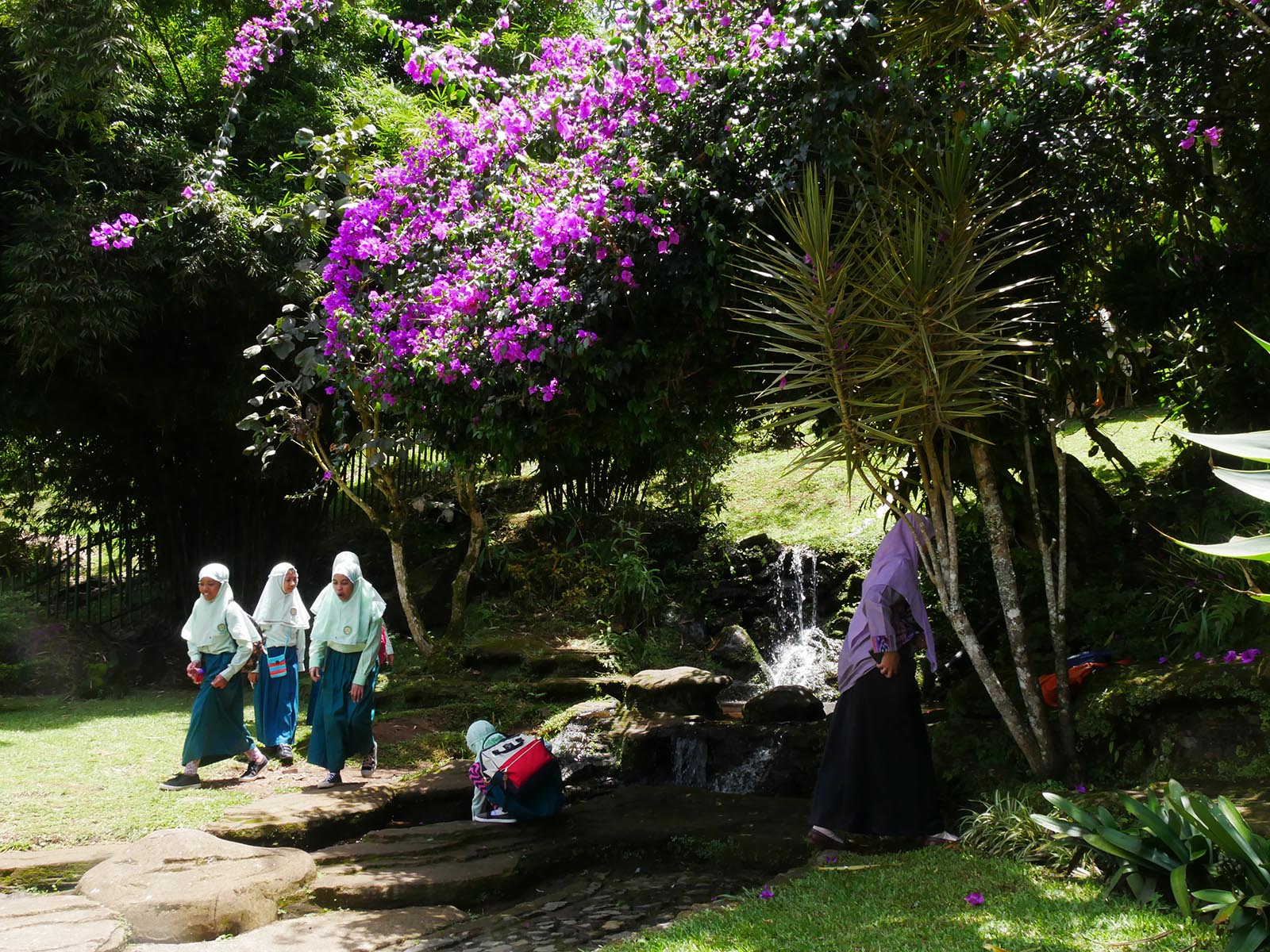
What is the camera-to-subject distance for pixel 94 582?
14.8m

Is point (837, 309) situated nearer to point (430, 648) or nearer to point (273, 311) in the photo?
point (430, 648)

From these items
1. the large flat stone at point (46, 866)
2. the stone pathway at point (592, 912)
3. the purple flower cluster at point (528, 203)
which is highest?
the purple flower cluster at point (528, 203)

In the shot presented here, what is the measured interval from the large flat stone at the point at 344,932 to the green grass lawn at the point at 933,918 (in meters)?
1.26

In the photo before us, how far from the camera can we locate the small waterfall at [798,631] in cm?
1153

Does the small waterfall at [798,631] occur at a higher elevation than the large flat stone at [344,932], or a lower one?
higher

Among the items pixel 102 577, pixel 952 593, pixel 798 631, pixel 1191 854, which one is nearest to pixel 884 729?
pixel 952 593

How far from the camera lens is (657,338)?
21.5 ft

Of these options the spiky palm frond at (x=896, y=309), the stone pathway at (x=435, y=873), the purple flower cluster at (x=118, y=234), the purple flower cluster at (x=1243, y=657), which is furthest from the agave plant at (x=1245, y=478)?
the purple flower cluster at (x=118, y=234)

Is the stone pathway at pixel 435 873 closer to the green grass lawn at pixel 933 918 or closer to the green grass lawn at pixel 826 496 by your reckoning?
the green grass lawn at pixel 933 918

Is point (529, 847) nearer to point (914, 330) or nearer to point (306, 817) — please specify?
point (306, 817)

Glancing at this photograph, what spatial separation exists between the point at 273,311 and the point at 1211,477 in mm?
9543

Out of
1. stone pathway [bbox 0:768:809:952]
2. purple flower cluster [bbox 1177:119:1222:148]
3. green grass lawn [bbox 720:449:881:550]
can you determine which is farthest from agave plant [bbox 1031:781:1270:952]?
green grass lawn [bbox 720:449:881:550]

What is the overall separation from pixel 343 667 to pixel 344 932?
3.16 m

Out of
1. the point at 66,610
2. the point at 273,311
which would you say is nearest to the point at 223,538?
the point at 66,610
